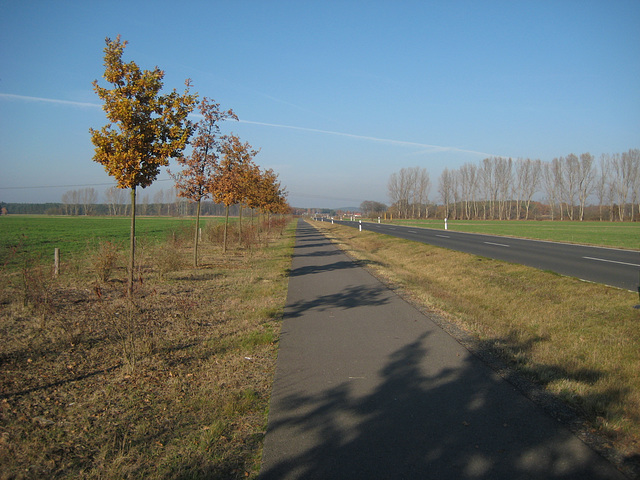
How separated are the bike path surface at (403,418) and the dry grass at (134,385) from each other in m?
0.35

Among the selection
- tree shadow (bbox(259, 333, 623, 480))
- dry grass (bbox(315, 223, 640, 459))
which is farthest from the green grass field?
dry grass (bbox(315, 223, 640, 459))

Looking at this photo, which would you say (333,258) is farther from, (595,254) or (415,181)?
(415,181)

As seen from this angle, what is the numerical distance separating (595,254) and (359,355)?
16034 mm

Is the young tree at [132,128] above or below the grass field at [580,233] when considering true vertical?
above

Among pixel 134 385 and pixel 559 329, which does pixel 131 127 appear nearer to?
pixel 134 385

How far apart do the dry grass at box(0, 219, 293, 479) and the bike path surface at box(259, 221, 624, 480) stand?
1.15 feet

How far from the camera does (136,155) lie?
323 inches

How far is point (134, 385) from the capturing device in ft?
16.0

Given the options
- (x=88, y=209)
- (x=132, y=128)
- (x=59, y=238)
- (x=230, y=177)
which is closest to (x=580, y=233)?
(x=230, y=177)

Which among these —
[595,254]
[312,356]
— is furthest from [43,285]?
[595,254]

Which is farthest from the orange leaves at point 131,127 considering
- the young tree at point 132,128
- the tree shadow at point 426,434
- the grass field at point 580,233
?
the grass field at point 580,233

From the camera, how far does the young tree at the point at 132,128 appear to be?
319 inches

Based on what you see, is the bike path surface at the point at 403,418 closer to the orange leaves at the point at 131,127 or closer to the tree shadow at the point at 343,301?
the tree shadow at the point at 343,301

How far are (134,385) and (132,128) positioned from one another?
5206 mm
